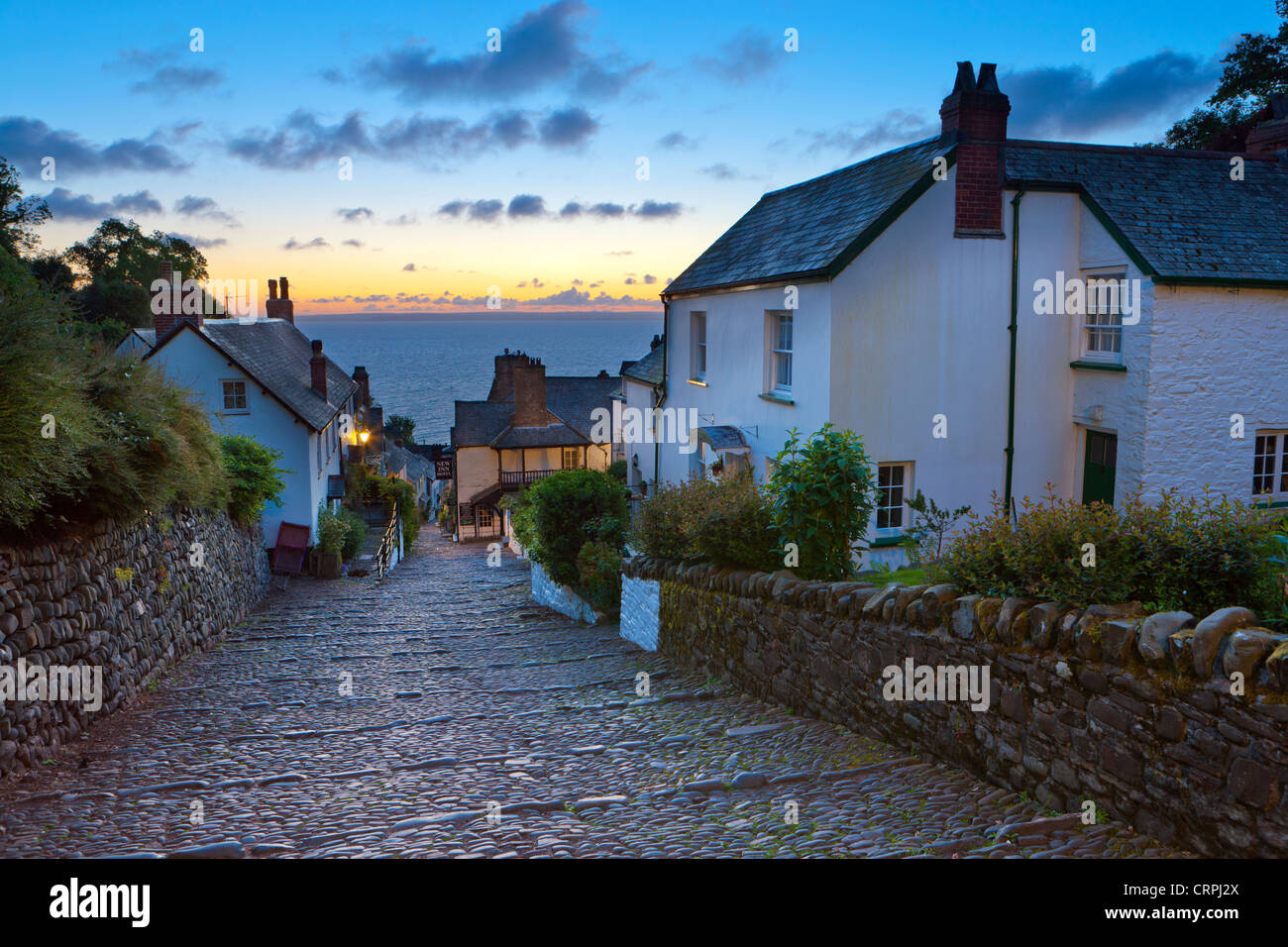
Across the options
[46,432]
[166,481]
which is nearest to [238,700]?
[166,481]

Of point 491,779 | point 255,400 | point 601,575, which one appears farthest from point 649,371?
point 491,779

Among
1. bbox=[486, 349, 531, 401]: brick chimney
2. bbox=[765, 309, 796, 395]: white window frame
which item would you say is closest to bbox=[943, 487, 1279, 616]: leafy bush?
bbox=[765, 309, 796, 395]: white window frame

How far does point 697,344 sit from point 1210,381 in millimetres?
9790

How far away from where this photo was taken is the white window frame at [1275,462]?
13.9 meters

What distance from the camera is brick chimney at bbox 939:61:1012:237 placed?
1365cm

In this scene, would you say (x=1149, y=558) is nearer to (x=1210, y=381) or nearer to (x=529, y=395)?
(x=1210, y=381)

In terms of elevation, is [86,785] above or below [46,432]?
below

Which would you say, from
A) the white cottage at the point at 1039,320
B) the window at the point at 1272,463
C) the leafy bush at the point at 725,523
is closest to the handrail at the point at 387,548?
the white cottage at the point at 1039,320

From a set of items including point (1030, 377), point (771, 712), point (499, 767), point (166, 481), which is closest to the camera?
point (499, 767)

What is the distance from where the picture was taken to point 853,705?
7.58m

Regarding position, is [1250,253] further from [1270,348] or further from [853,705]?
[853,705]

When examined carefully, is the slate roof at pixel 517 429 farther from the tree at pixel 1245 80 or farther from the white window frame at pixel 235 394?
the tree at pixel 1245 80

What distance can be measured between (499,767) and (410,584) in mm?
17091

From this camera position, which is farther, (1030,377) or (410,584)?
(410,584)
